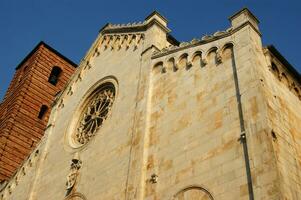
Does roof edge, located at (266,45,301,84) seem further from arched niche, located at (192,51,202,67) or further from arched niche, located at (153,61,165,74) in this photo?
arched niche, located at (153,61,165,74)

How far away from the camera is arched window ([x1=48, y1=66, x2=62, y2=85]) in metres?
34.7

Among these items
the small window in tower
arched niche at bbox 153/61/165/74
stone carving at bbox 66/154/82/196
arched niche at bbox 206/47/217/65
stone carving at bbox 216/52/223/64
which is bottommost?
stone carving at bbox 66/154/82/196

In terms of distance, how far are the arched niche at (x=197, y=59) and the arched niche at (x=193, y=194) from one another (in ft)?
14.2

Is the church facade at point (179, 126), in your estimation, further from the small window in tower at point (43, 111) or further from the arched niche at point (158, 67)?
the small window in tower at point (43, 111)

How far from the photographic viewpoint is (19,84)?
108ft

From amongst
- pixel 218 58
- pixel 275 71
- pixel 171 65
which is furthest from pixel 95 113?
pixel 275 71

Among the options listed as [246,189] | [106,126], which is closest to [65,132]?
[106,126]

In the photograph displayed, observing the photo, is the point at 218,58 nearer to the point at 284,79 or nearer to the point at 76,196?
the point at 284,79

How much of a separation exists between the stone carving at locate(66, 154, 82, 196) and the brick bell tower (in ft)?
30.8

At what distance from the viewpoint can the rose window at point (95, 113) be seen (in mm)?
17281

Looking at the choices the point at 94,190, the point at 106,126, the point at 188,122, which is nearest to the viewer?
the point at 188,122

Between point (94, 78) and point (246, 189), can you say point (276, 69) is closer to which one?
point (246, 189)

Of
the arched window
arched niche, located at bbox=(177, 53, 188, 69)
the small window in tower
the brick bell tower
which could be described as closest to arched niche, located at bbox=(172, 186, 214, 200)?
arched niche, located at bbox=(177, 53, 188, 69)

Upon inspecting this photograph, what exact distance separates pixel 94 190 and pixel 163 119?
3449 millimetres
